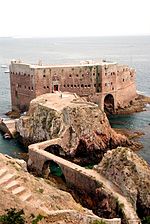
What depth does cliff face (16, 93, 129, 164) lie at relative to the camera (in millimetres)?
49903

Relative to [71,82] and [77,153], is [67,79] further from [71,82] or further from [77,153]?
[77,153]

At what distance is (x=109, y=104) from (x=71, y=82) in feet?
29.8

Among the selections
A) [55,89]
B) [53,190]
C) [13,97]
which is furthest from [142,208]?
[13,97]

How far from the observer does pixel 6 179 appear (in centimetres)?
2355

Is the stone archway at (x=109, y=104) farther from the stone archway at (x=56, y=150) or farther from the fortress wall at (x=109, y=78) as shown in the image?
the stone archway at (x=56, y=150)

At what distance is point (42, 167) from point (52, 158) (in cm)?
187

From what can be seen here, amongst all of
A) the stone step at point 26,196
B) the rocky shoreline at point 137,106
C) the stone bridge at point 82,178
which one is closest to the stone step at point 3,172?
the stone step at point 26,196

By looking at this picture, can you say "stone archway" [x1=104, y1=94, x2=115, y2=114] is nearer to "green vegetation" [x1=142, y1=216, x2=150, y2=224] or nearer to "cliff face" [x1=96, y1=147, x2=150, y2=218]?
"cliff face" [x1=96, y1=147, x2=150, y2=218]

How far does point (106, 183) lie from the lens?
109ft

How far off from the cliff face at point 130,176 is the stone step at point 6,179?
10.6m

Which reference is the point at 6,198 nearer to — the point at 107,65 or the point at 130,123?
the point at 130,123

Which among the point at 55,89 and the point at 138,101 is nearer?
the point at 55,89

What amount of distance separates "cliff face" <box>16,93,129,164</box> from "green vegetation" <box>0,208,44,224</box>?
3004 cm

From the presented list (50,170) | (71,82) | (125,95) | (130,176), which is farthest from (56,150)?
(125,95)
